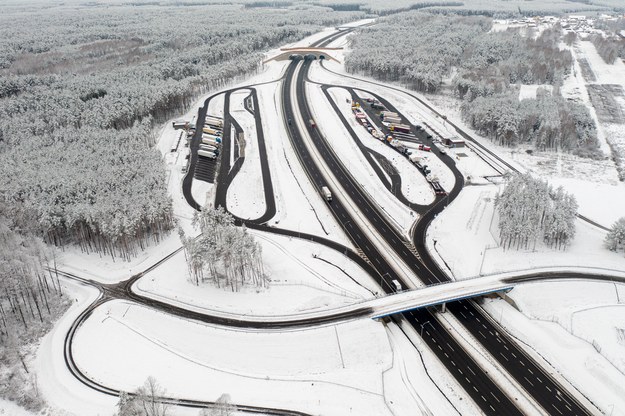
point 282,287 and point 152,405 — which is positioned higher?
point 152,405

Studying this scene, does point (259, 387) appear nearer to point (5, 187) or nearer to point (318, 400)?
point (318, 400)

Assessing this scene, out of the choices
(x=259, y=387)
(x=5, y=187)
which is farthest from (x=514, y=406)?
(x=5, y=187)

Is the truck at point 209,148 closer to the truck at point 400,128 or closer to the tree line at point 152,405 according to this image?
the truck at point 400,128

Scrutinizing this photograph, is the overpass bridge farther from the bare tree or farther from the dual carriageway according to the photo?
the bare tree

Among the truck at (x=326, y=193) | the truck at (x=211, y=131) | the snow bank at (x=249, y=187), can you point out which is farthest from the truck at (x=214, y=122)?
the truck at (x=326, y=193)

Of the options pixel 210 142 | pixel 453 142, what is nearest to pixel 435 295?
pixel 453 142

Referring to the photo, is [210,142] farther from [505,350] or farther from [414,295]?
[505,350]
